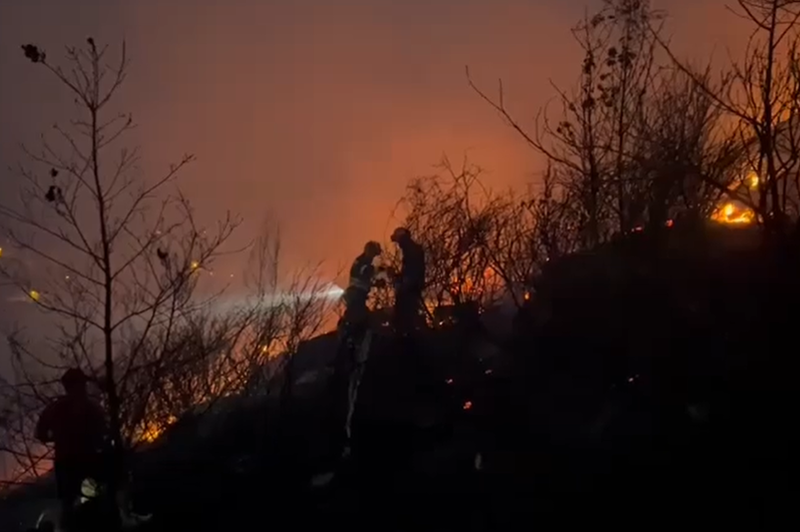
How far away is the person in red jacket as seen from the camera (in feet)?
36.3

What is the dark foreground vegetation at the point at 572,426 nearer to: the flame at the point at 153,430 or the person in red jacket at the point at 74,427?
the flame at the point at 153,430

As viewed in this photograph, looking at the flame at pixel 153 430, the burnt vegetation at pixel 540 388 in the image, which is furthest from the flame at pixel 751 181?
the flame at pixel 153 430

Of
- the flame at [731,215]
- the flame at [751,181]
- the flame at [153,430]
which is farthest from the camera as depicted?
the flame at [731,215]

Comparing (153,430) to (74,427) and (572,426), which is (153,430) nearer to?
(74,427)

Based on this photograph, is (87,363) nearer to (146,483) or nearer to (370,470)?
(146,483)

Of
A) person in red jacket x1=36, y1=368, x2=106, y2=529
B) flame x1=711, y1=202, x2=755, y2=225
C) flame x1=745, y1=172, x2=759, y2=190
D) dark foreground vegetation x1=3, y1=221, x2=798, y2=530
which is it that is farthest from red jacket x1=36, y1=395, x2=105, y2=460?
flame x1=711, y1=202, x2=755, y2=225

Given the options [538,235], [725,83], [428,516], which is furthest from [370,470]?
[538,235]

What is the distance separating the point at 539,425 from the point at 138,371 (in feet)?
15.9

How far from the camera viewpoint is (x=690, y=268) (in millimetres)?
13344

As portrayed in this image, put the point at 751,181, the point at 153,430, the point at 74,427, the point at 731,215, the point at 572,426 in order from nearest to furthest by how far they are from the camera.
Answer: the point at 74,427, the point at 572,426, the point at 751,181, the point at 153,430, the point at 731,215

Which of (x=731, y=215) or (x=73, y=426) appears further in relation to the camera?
(x=731, y=215)

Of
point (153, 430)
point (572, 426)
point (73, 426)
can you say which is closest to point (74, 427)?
point (73, 426)

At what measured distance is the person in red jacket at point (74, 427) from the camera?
11.1 metres

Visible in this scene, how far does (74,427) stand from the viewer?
36.4ft
